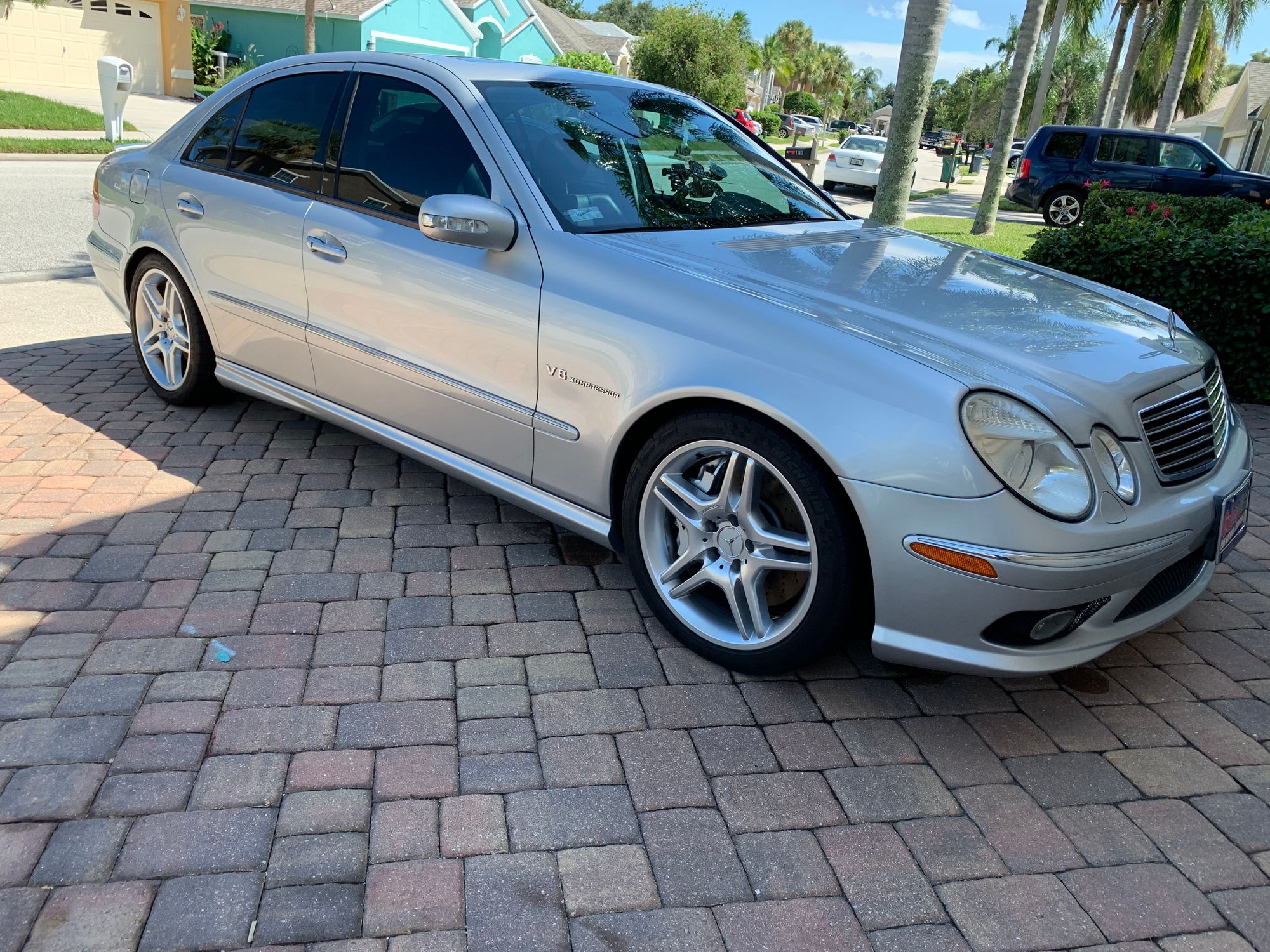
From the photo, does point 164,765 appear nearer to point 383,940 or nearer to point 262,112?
point 383,940

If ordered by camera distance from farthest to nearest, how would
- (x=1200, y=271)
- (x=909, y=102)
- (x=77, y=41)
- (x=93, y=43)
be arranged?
(x=93, y=43), (x=77, y=41), (x=909, y=102), (x=1200, y=271)

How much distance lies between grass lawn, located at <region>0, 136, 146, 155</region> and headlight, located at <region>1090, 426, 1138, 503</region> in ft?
54.0

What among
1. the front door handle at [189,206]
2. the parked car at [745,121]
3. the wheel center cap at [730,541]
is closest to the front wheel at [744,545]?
the wheel center cap at [730,541]

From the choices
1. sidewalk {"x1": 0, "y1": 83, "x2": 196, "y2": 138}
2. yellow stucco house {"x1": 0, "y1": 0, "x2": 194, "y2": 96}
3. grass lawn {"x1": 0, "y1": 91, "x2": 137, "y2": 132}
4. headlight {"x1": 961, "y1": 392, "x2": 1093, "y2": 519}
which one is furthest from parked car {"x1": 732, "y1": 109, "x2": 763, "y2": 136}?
yellow stucco house {"x1": 0, "y1": 0, "x2": 194, "y2": 96}

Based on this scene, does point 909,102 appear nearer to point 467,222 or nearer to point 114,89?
point 467,222

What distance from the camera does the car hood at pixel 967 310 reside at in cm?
257

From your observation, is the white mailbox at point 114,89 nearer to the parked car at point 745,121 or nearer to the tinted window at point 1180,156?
the parked car at point 745,121

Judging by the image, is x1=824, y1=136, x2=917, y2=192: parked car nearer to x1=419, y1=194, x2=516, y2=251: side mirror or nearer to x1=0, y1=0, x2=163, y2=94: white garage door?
x1=419, y1=194, x2=516, y2=251: side mirror

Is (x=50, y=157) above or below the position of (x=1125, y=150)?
below

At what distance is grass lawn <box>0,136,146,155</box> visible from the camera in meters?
15.5

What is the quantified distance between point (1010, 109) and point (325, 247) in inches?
504

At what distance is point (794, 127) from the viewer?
54.4 meters

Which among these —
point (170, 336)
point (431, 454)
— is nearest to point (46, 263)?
point (170, 336)

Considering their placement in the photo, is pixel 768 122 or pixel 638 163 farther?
pixel 768 122
